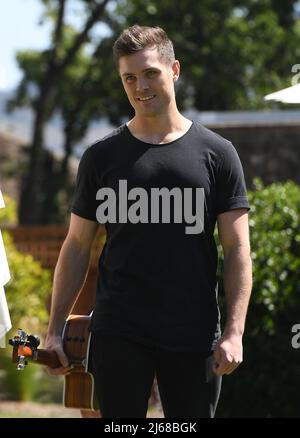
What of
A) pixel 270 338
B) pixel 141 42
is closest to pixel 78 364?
pixel 141 42

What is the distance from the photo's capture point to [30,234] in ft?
45.2

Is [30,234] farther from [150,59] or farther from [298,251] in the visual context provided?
[150,59]

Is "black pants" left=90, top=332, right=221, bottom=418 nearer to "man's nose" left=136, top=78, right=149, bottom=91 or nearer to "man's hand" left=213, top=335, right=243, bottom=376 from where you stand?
"man's hand" left=213, top=335, right=243, bottom=376

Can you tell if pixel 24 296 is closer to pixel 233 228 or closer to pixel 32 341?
pixel 32 341

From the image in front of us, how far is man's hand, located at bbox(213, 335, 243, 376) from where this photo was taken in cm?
336

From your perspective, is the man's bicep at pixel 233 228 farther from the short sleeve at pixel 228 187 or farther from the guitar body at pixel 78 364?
the guitar body at pixel 78 364

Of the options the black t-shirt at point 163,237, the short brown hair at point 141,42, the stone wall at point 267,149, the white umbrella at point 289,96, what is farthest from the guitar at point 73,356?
the stone wall at point 267,149

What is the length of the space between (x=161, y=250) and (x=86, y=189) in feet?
1.34

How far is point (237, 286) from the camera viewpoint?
3.49 meters

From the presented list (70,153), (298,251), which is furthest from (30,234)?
(70,153)

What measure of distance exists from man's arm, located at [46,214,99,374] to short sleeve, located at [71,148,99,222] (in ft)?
0.10

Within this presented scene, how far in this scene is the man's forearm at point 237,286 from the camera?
11.3 ft

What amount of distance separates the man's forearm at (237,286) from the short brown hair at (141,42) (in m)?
0.72

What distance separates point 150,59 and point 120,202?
51 cm
